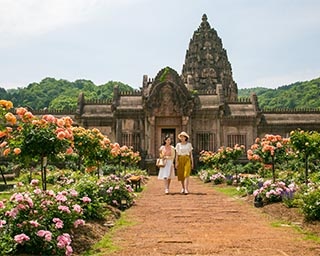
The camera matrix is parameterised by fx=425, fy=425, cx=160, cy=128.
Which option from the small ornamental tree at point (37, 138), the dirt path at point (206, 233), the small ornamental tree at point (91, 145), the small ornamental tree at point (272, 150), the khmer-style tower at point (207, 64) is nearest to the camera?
the dirt path at point (206, 233)

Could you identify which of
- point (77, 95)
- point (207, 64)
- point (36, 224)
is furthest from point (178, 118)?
point (77, 95)

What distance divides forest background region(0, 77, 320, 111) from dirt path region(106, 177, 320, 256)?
177ft

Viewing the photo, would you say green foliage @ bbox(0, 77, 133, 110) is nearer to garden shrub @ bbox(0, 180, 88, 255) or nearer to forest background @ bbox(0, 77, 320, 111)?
forest background @ bbox(0, 77, 320, 111)

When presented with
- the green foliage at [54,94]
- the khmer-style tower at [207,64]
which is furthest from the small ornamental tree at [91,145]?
the green foliage at [54,94]

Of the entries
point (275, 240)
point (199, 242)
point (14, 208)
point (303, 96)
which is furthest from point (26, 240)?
point (303, 96)

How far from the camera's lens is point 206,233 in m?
7.51

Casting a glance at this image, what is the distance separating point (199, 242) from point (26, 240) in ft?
8.85

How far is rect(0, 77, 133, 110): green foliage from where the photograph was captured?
83.2 metres

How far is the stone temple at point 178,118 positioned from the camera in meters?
29.8

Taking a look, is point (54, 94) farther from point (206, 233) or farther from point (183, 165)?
point (206, 233)

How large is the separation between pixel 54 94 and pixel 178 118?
2856 inches

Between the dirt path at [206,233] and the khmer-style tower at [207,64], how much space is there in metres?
32.6

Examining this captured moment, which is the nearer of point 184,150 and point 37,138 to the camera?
point 37,138

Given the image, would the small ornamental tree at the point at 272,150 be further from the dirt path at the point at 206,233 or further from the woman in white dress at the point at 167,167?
the dirt path at the point at 206,233
